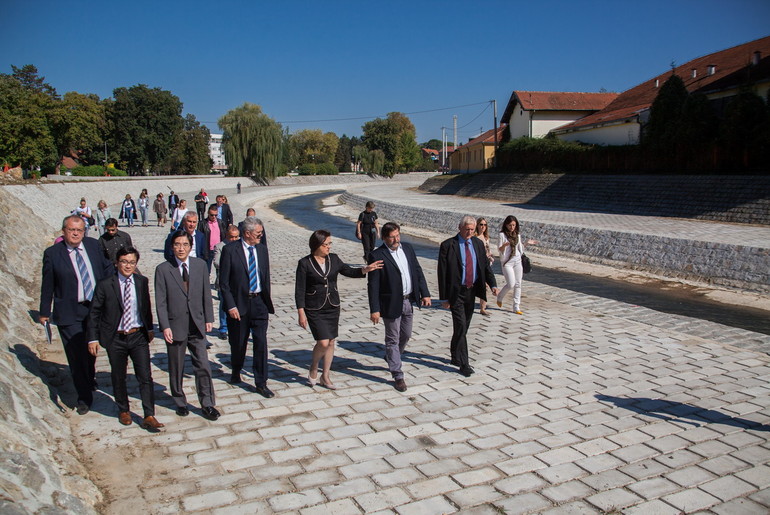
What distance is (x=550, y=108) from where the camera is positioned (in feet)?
153

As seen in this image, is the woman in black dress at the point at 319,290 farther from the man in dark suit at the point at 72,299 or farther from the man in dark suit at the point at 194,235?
the man in dark suit at the point at 194,235

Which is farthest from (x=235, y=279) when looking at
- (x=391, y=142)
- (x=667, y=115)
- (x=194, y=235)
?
(x=391, y=142)

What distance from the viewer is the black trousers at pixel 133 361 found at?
16.6 ft

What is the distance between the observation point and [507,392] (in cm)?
612

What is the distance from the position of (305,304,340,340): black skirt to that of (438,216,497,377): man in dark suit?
52.9 inches

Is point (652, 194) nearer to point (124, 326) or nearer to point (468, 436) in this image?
point (468, 436)

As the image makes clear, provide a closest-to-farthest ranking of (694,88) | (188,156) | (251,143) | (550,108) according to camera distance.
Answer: (694,88), (550,108), (251,143), (188,156)

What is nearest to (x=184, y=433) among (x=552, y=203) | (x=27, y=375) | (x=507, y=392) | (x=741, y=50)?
(x=27, y=375)

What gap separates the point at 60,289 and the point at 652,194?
26427 millimetres

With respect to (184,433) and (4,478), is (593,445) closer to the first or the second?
(184,433)

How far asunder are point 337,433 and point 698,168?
26.8 meters

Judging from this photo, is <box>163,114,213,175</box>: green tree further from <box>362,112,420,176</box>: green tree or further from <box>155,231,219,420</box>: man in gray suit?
<box>155,231,219,420</box>: man in gray suit

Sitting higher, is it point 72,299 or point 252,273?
point 252,273

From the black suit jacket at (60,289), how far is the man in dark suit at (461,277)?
3728mm
